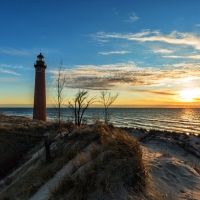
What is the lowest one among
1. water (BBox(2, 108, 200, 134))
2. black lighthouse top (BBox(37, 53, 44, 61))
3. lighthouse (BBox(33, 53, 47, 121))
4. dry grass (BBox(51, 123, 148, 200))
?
water (BBox(2, 108, 200, 134))

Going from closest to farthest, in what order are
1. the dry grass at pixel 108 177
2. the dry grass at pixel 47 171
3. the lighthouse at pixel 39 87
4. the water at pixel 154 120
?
the dry grass at pixel 108 177 → the dry grass at pixel 47 171 → the lighthouse at pixel 39 87 → the water at pixel 154 120

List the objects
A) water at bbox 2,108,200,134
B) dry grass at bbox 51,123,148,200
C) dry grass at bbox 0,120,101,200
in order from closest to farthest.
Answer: dry grass at bbox 51,123,148,200
dry grass at bbox 0,120,101,200
water at bbox 2,108,200,134

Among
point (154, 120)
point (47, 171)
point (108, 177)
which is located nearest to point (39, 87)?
point (47, 171)

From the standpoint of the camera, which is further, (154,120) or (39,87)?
Answer: (154,120)

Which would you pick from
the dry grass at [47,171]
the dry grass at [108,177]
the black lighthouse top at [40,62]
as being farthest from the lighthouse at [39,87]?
the dry grass at [108,177]

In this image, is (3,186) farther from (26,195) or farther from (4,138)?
(4,138)

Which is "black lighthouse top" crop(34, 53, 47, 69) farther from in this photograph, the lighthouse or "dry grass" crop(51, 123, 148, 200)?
"dry grass" crop(51, 123, 148, 200)

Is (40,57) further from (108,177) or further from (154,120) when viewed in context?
(154,120)

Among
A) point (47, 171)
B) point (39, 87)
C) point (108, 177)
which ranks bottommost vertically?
point (47, 171)

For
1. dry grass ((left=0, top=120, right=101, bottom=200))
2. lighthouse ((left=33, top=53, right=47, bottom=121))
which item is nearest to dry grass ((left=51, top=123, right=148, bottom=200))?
dry grass ((left=0, top=120, right=101, bottom=200))

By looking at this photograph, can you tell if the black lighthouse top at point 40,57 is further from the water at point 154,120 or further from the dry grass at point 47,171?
the dry grass at point 47,171

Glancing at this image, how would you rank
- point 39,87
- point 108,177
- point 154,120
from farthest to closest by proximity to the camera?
point 154,120, point 39,87, point 108,177

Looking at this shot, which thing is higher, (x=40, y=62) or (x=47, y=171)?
(x=40, y=62)

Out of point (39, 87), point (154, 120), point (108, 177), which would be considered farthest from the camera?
point (154, 120)
